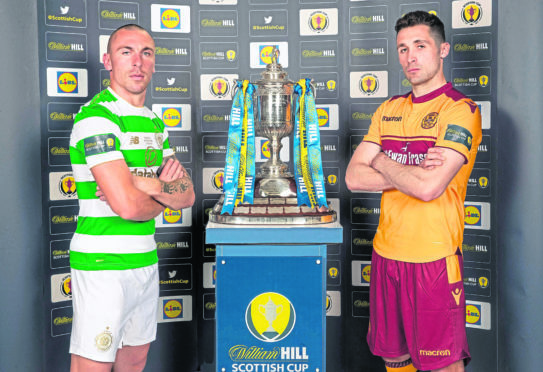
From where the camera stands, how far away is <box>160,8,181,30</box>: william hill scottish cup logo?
3.18 meters

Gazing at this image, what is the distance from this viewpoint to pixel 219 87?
3.24 m

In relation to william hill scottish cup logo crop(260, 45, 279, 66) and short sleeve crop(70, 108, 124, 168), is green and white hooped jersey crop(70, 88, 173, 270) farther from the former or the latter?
william hill scottish cup logo crop(260, 45, 279, 66)

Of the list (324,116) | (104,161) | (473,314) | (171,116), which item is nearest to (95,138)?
(104,161)

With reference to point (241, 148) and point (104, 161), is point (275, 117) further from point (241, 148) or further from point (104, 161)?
point (104, 161)

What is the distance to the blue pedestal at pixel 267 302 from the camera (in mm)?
2027

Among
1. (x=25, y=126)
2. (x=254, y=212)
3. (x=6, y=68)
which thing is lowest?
(x=254, y=212)

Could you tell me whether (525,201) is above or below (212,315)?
above

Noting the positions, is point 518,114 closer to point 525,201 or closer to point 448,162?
point 525,201

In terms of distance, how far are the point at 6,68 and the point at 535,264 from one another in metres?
2.82

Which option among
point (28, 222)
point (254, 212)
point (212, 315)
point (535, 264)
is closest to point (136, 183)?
point (254, 212)

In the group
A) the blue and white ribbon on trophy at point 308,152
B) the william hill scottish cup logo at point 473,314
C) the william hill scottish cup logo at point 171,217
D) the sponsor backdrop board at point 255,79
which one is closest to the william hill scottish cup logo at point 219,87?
the sponsor backdrop board at point 255,79

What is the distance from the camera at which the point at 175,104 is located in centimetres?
322

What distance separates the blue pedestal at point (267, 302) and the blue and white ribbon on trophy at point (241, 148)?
25 centimetres

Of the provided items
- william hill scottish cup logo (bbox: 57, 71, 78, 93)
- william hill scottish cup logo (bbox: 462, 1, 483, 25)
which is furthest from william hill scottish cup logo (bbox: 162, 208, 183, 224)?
william hill scottish cup logo (bbox: 462, 1, 483, 25)
